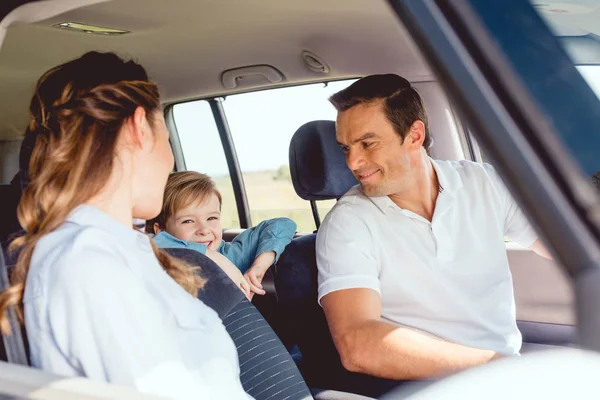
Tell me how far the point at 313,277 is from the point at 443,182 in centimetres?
56

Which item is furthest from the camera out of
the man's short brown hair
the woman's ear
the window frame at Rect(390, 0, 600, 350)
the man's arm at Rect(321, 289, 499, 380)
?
the man's short brown hair

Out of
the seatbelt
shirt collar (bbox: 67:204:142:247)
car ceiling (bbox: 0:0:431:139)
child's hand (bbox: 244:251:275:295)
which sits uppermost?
car ceiling (bbox: 0:0:431:139)

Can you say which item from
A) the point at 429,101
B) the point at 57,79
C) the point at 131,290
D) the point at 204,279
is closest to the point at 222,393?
the point at 131,290

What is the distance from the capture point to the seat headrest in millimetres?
2697

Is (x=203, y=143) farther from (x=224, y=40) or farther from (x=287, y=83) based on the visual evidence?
(x=224, y=40)

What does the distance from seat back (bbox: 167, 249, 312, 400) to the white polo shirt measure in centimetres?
35

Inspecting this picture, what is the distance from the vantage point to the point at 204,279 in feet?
6.16

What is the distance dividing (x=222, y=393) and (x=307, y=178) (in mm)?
1512

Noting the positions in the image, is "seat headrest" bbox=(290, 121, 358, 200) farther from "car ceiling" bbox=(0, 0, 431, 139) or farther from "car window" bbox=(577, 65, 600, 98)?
"car window" bbox=(577, 65, 600, 98)

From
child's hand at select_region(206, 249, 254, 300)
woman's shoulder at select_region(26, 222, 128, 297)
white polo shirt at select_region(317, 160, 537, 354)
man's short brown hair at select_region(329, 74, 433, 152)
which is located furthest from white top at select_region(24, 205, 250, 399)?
man's short brown hair at select_region(329, 74, 433, 152)

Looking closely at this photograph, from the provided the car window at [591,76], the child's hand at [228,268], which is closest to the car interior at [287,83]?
the child's hand at [228,268]

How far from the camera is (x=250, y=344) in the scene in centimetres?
195

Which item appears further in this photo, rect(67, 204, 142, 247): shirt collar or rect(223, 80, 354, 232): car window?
rect(223, 80, 354, 232): car window

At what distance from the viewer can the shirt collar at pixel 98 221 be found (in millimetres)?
1305
